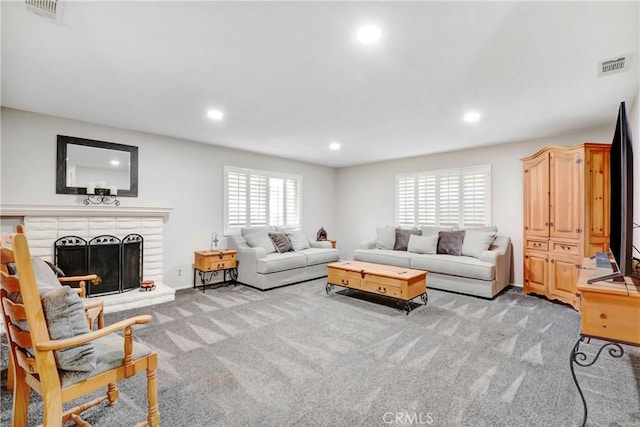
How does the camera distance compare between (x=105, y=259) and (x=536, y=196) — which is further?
(x=536, y=196)

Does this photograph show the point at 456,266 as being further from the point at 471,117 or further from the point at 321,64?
the point at 321,64

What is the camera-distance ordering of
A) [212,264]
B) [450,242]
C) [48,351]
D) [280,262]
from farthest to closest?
[450,242] < [280,262] < [212,264] < [48,351]

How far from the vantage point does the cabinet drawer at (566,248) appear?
3719 millimetres

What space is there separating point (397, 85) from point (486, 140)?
2844 millimetres

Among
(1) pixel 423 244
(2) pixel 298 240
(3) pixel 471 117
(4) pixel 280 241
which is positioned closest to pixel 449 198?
(1) pixel 423 244

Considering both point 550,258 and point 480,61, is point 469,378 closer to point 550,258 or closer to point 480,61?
point 480,61

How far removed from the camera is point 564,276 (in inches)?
153

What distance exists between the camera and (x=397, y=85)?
2900mm

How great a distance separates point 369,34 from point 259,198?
14.5ft

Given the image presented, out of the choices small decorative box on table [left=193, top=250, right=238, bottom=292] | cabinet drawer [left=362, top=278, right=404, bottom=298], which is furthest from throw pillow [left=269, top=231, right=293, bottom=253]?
cabinet drawer [left=362, top=278, right=404, bottom=298]

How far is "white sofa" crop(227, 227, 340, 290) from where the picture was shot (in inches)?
191

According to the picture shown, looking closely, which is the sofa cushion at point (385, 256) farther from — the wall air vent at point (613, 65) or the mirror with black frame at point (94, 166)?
the mirror with black frame at point (94, 166)

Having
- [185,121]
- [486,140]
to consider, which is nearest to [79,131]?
[185,121]

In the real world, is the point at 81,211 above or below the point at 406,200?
below
